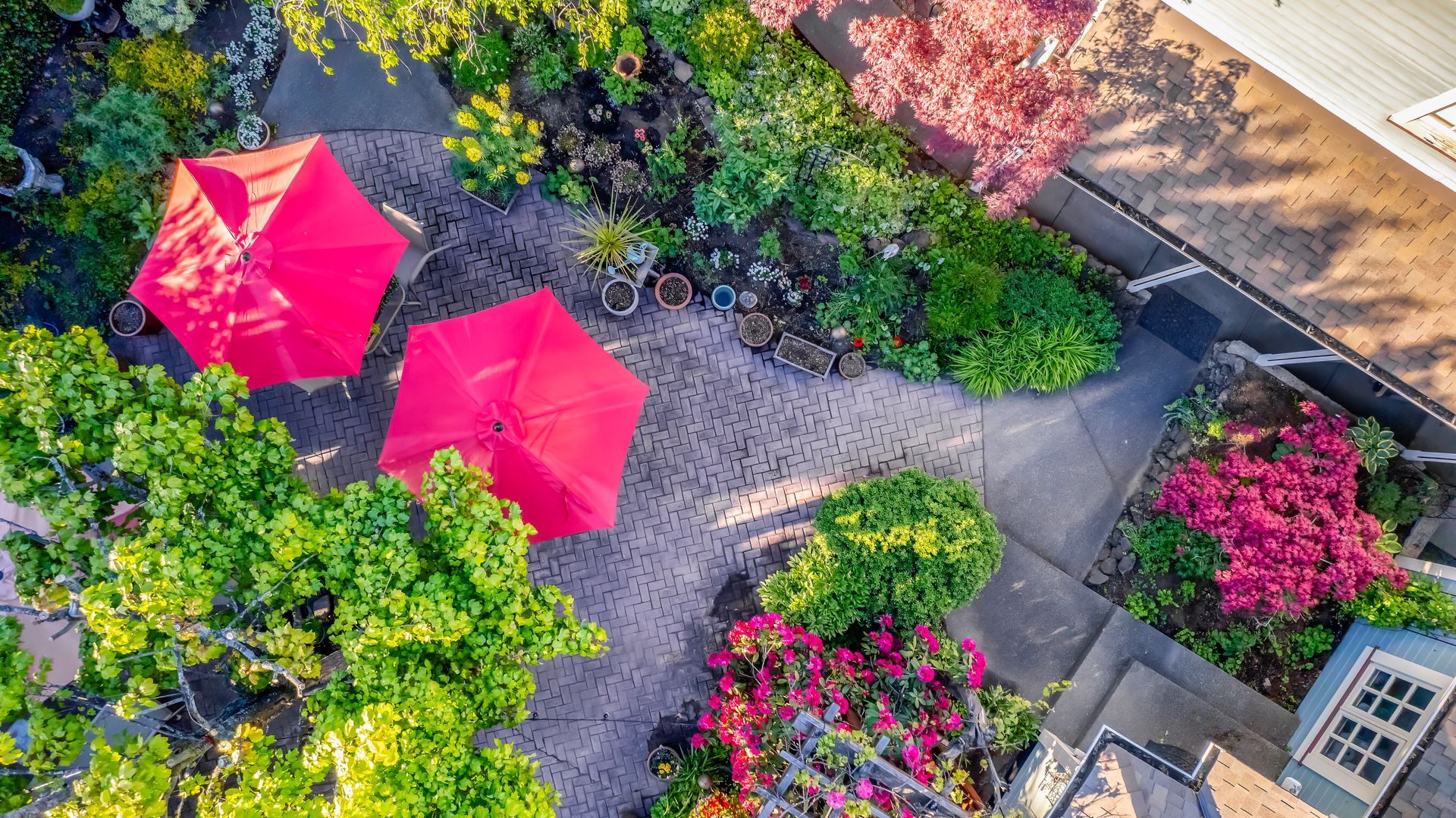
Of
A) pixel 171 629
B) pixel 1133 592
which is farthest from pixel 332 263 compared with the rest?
pixel 1133 592

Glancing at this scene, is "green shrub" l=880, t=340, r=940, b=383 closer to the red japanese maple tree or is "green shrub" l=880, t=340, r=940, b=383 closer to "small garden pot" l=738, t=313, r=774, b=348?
"small garden pot" l=738, t=313, r=774, b=348

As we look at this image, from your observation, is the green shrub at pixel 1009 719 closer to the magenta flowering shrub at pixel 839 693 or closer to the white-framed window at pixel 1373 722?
the magenta flowering shrub at pixel 839 693

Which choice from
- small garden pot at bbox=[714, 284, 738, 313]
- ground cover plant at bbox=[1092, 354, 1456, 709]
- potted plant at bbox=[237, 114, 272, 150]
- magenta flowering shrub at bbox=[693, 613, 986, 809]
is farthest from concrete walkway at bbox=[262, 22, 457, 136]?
ground cover plant at bbox=[1092, 354, 1456, 709]

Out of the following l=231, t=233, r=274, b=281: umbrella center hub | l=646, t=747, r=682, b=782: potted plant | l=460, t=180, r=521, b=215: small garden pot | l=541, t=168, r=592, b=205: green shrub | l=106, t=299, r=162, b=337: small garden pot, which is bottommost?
l=646, t=747, r=682, b=782: potted plant

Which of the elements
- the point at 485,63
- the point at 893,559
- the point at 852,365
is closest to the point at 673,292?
the point at 852,365

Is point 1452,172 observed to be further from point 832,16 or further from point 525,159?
point 525,159

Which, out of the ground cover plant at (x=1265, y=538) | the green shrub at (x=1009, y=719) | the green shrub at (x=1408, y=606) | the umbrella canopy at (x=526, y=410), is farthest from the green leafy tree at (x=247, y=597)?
the green shrub at (x=1408, y=606)

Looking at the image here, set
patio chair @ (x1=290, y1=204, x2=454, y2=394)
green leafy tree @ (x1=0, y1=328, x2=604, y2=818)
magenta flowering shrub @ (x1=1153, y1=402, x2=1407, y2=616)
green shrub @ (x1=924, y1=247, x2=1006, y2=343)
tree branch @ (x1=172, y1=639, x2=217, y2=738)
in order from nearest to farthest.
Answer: green leafy tree @ (x1=0, y1=328, x2=604, y2=818) < tree branch @ (x1=172, y1=639, x2=217, y2=738) < magenta flowering shrub @ (x1=1153, y1=402, x2=1407, y2=616) < patio chair @ (x1=290, y1=204, x2=454, y2=394) < green shrub @ (x1=924, y1=247, x2=1006, y2=343)
